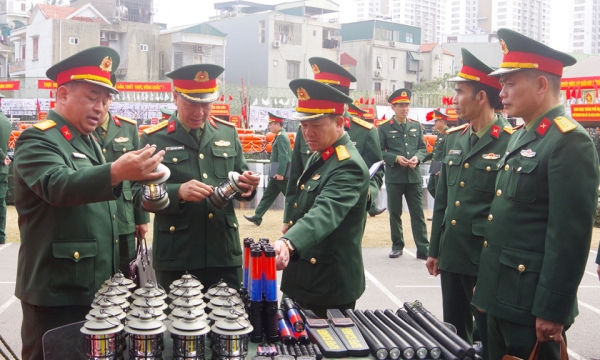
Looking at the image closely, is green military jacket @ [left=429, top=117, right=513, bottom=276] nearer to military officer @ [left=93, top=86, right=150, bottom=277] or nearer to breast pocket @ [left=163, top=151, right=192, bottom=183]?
breast pocket @ [left=163, top=151, right=192, bottom=183]

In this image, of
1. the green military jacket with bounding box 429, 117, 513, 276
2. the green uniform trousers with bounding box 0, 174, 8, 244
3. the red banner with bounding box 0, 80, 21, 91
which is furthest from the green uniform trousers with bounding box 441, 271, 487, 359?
the red banner with bounding box 0, 80, 21, 91

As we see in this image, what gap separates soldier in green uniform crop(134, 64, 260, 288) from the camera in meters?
4.38

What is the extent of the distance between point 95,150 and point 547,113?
2490 millimetres

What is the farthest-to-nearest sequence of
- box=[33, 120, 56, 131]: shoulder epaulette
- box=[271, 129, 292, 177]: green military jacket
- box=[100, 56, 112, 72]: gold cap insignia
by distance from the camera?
box=[271, 129, 292, 177]: green military jacket → box=[100, 56, 112, 72]: gold cap insignia → box=[33, 120, 56, 131]: shoulder epaulette

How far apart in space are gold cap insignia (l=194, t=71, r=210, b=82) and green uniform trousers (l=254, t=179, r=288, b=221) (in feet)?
25.0

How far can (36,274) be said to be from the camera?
335 cm

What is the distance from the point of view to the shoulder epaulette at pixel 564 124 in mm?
3160

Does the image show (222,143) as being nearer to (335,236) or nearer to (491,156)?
(335,236)

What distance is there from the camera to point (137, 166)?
2910 millimetres

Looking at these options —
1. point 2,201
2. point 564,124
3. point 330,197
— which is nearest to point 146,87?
point 2,201

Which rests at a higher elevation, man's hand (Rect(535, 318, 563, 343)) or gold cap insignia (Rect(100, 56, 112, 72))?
gold cap insignia (Rect(100, 56, 112, 72))

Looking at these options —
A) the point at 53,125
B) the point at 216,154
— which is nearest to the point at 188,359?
the point at 53,125

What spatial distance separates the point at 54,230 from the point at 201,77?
155 centimetres

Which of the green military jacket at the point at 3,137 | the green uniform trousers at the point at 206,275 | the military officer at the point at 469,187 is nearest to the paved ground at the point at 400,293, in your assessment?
the green military jacket at the point at 3,137
